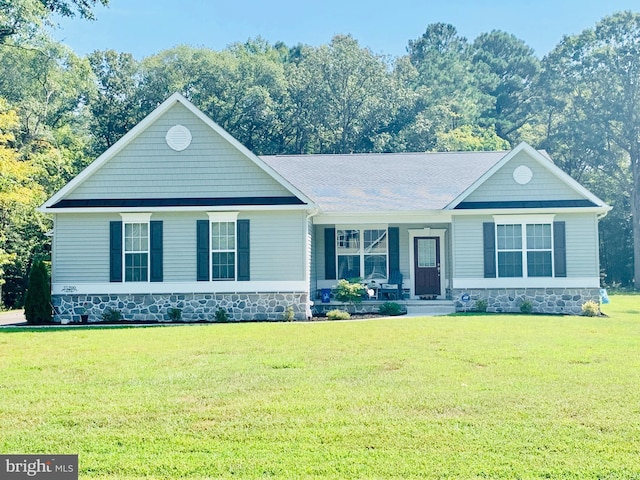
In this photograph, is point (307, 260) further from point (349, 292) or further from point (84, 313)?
point (84, 313)

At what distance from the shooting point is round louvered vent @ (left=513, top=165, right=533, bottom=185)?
63.0 ft

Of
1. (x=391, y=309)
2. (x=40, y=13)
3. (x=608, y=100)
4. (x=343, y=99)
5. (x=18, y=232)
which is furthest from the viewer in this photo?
(x=343, y=99)

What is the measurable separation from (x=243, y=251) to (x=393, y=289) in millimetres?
5093

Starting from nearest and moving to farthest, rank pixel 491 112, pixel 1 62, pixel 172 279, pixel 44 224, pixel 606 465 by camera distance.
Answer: pixel 606 465, pixel 172 279, pixel 44 224, pixel 1 62, pixel 491 112

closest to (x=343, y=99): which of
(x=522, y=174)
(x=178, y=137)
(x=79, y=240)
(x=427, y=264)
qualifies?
(x=427, y=264)

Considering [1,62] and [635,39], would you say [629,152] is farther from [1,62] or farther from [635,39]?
[1,62]

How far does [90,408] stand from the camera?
7.18m

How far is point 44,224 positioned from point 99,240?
38.0ft

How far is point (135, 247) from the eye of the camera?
59.8 ft

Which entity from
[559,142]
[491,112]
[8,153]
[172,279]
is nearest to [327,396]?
[172,279]

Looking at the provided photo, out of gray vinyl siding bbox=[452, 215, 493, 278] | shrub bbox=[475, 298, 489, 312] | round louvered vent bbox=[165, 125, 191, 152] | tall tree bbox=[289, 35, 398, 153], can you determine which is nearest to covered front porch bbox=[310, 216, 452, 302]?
gray vinyl siding bbox=[452, 215, 493, 278]

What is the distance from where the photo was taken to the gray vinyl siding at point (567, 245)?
62.1 feet

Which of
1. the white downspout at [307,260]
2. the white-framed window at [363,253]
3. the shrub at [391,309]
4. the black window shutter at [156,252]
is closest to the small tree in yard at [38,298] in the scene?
the black window shutter at [156,252]

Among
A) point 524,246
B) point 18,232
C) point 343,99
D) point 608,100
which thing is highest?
point 343,99
